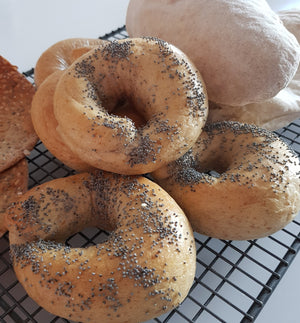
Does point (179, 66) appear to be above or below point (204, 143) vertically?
above

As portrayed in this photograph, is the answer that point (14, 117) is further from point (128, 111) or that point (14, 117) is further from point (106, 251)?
point (106, 251)

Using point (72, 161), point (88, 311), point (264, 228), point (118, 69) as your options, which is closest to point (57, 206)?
point (72, 161)

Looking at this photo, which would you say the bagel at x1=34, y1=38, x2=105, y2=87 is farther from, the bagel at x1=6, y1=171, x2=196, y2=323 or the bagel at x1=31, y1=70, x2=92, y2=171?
the bagel at x1=6, y1=171, x2=196, y2=323

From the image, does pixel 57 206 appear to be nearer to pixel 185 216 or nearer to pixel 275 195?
pixel 185 216

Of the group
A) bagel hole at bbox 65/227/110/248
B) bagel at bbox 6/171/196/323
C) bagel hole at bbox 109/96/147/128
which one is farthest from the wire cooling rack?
bagel hole at bbox 109/96/147/128

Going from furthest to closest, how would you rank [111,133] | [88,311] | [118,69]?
[118,69] → [111,133] → [88,311]

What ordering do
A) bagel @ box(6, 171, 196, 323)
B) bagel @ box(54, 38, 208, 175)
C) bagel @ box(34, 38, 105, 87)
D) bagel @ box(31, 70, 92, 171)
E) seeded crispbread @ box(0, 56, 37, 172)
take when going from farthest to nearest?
1. bagel @ box(34, 38, 105, 87)
2. seeded crispbread @ box(0, 56, 37, 172)
3. bagel @ box(31, 70, 92, 171)
4. bagel @ box(54, 38, 208, 175)
5. bagel @ box(6, 171, 196, 323)

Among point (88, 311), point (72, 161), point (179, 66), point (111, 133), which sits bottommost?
point (88, 311)
